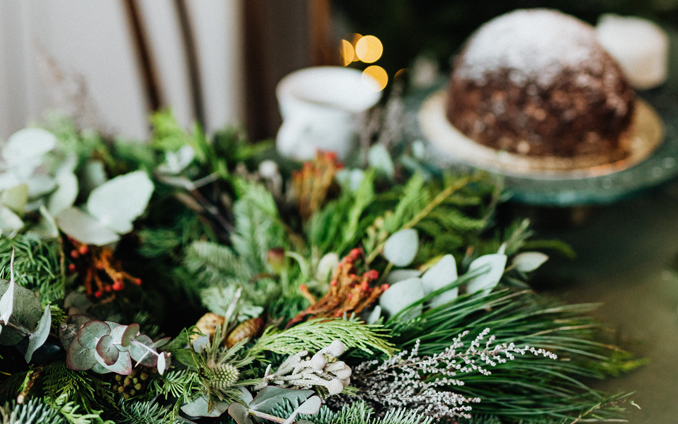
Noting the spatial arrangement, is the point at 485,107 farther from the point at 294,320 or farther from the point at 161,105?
the point at 161,105

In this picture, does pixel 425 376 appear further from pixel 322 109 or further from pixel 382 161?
pixel 322 109

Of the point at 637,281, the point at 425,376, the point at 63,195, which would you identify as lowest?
the point at 637,281

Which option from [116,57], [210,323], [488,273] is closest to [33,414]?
[210,323]

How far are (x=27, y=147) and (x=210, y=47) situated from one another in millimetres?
784

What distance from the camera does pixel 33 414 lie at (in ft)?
1.04

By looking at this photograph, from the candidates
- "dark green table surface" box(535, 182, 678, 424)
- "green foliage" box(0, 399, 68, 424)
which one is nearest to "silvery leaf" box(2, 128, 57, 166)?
"green foliage" box(0, 399, 68, 424)

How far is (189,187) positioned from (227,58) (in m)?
0.78

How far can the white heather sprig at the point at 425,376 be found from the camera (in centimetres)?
37

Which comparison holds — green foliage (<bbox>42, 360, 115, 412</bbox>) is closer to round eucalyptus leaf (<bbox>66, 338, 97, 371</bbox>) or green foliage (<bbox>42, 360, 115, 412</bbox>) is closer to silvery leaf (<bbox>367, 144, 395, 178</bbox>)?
round eucalyptus leaf (<bbox>66, 338, 97, 371</bbox>)

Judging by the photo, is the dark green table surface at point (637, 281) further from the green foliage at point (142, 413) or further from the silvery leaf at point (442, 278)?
the green foliage at point (142, 413)

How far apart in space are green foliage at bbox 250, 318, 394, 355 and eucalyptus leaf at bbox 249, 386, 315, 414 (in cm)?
3

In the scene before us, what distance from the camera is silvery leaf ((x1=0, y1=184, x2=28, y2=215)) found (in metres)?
0.44

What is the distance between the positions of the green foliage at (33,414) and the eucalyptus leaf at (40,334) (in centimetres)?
4

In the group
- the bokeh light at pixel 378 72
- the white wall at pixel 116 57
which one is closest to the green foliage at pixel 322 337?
the white wall at pixel 116 57
